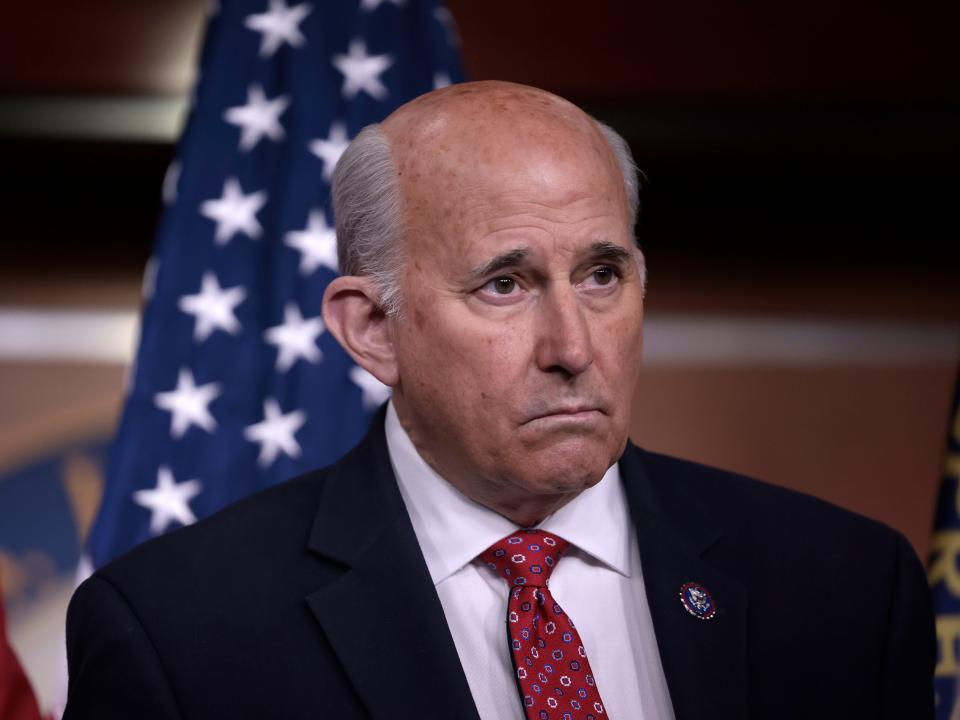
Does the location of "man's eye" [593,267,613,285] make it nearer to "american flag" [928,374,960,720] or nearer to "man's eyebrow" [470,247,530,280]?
"man's eyebrow" [470,247,530,280]

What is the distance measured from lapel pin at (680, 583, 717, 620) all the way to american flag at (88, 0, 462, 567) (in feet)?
4.01

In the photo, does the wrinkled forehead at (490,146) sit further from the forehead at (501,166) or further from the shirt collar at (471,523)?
the shirt collar at (471,523)

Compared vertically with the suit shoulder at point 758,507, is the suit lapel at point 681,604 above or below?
below

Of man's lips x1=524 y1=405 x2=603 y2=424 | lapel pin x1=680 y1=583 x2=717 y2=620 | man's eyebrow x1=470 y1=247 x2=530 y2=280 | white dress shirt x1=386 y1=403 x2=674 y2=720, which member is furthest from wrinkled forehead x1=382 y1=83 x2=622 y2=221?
lapel pin x1=680 y1=583 x2=717 y2=620

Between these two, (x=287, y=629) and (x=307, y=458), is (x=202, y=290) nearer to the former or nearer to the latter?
(x=307, y=458)

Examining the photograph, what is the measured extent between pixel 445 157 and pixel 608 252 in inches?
11.1

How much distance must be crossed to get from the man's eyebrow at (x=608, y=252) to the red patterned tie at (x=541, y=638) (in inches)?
16.9

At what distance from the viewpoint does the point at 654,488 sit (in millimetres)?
2072

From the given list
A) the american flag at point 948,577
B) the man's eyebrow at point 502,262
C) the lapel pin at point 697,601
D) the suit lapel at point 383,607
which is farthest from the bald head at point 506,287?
the american flag at point 948,577

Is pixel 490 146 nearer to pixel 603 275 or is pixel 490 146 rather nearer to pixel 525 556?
pixel 603 275

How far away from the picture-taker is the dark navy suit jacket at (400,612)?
175 centimetres

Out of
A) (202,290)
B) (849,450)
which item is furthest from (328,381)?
(849,450)

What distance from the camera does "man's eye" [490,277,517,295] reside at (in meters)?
1.82

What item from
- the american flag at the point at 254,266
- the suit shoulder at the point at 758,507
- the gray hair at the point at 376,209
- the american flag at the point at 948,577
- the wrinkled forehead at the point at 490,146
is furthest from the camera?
the american flag at the point at 254,266
